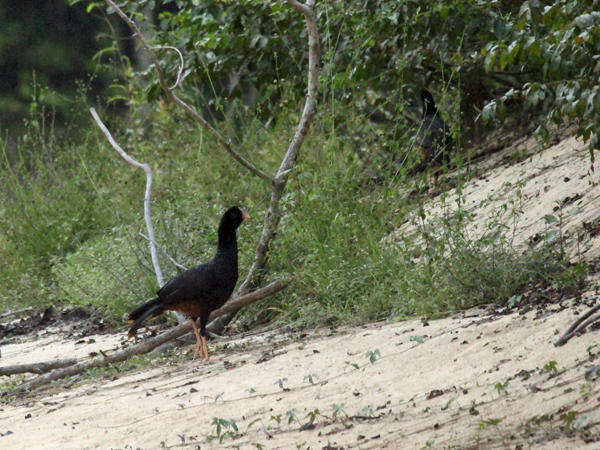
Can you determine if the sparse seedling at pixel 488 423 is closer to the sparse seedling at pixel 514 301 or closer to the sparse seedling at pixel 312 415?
the sparse seedling at pixel 312 415

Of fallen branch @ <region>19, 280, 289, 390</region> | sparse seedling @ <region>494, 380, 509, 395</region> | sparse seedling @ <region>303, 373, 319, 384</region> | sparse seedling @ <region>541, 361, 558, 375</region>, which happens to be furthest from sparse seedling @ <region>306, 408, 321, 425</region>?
fallen branch @ <region>19, 280, 289, 390</region>

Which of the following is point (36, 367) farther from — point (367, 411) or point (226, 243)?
point (367, 411)

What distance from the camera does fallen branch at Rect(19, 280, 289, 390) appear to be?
16.9 ft

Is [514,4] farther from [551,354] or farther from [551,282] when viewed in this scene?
[551,354]

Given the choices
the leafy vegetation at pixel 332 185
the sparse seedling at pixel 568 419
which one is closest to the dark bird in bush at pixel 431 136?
the leafy vegetation at pixel 332 185

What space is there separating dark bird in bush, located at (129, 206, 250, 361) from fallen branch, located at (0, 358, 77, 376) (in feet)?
1.58

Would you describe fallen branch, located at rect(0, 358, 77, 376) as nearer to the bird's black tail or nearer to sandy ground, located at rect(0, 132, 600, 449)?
sandy ground, located at rect(0, 132, 600, 449)

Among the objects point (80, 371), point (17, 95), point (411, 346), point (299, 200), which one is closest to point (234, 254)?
point (299, 200)

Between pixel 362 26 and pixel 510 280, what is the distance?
2.70 meters

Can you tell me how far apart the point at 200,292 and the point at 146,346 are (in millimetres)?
604

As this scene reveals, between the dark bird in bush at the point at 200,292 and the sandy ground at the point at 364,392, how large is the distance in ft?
0.84

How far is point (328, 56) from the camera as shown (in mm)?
5531

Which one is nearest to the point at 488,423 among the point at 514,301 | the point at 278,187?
the point at 514,301

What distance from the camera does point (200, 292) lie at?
16.5ft
